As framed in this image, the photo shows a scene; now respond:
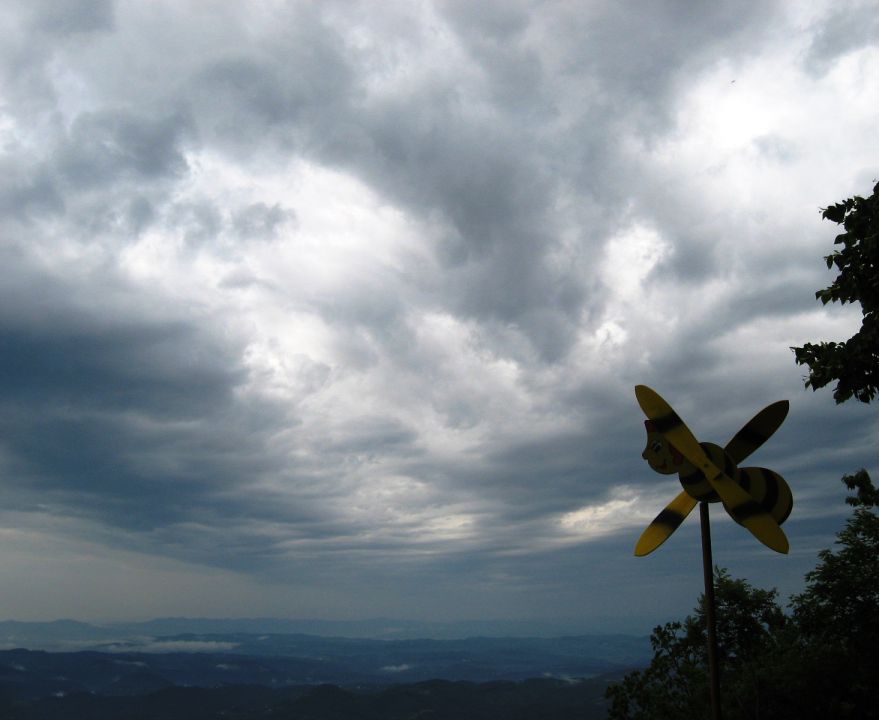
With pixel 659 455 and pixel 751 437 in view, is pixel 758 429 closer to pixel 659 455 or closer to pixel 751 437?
pixel 751 437

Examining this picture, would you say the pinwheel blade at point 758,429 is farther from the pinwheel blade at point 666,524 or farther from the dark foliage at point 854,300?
the dark foliage at point 854,300

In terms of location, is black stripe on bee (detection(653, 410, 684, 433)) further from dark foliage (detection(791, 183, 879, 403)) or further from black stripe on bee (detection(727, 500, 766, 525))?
dark foliage (detection(791, 183, 879, 403))

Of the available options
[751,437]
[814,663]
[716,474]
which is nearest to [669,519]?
[716,474]

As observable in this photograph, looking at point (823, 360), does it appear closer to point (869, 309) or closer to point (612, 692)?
point (869, 309)

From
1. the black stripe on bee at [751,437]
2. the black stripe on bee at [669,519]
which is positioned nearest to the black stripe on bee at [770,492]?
the black stripe on bee at [751,437]

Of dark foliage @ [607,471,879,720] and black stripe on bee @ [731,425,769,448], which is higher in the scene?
black stripe on bee @ [731,425,769,448]

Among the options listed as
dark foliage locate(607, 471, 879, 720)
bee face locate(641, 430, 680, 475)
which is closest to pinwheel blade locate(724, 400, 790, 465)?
bee face locate(641, 430, 680, 475)
